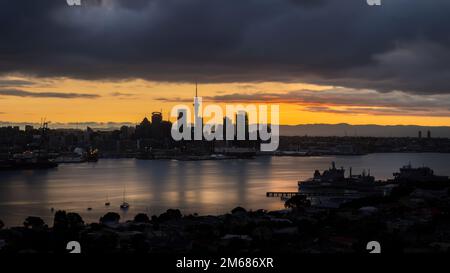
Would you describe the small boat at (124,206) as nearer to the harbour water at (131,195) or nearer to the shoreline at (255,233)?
the harbour water at (131,195)

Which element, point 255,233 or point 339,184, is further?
point 339,184

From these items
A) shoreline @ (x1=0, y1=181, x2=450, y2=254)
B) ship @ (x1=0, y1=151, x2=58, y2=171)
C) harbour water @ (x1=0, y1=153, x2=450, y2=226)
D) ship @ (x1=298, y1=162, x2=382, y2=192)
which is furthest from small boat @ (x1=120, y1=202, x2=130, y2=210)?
ship @ (x1=0, y1=151, x2=58, y2=171)

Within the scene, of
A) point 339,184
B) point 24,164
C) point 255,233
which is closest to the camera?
point 255,233

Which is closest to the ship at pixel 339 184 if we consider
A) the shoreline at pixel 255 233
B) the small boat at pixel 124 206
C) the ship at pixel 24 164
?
the small boat at pixel 124 206

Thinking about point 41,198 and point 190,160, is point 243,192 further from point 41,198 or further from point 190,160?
point 190,160

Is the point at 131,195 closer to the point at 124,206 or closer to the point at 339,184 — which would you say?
the point at 124,206

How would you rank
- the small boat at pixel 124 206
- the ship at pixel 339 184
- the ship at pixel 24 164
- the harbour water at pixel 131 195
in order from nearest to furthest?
the harbour water at pixel 131 195 → the small boat at pixel 124 206 → the ship at pixel 339 184 → the ship at pixel 24 164

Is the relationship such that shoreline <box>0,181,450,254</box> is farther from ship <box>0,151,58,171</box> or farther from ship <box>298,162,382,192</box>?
ship <box>0,151,58,171</box>

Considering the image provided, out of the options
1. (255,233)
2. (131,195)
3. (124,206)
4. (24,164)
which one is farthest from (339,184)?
(24,164)

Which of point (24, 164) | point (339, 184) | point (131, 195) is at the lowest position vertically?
point (131, 195)
